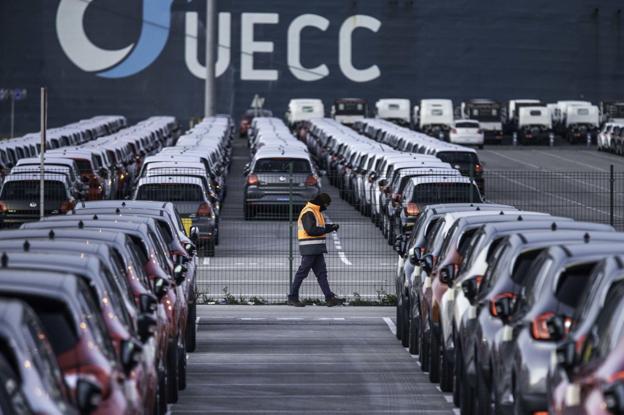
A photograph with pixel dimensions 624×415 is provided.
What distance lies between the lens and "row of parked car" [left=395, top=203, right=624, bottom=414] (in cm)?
975

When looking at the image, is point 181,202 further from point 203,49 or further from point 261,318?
point 203,49

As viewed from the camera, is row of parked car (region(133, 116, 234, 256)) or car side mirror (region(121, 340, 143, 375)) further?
row of parked car (region(133, 116, 234, 256))

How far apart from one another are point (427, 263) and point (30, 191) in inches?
697

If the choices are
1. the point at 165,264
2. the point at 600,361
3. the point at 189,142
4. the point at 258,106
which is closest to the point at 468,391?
the point at 165,264

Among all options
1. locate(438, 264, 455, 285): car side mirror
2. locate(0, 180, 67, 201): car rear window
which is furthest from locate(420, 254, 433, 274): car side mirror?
locate(0, 180, 67, 201): car rear window

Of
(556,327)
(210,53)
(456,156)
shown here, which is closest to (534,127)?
(210,53)

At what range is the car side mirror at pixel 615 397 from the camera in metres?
7.82

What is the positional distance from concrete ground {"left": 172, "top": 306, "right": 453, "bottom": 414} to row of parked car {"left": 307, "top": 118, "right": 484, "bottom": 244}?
7428 millimetres

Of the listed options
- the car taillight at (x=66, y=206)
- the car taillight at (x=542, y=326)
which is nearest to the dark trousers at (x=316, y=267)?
the car taillight at (x=66, y=206)

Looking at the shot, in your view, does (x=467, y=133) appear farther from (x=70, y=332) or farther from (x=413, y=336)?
(x=70, y=332)

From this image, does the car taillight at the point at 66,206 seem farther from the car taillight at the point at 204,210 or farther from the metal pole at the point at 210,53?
the metal pole at the point at 210,53

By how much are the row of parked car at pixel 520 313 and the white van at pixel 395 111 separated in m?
81.6

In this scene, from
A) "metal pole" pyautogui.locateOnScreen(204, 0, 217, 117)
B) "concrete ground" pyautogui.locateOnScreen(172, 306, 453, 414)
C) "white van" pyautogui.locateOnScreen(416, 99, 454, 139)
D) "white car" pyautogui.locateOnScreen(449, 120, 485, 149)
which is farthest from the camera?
"white van" pyautogui.locateOnScreen(416, 99, 454, 139)

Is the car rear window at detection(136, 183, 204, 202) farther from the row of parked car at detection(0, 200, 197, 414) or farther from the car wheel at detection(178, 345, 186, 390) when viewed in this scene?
the car wheel at detection(178, 345, 186, 390)
